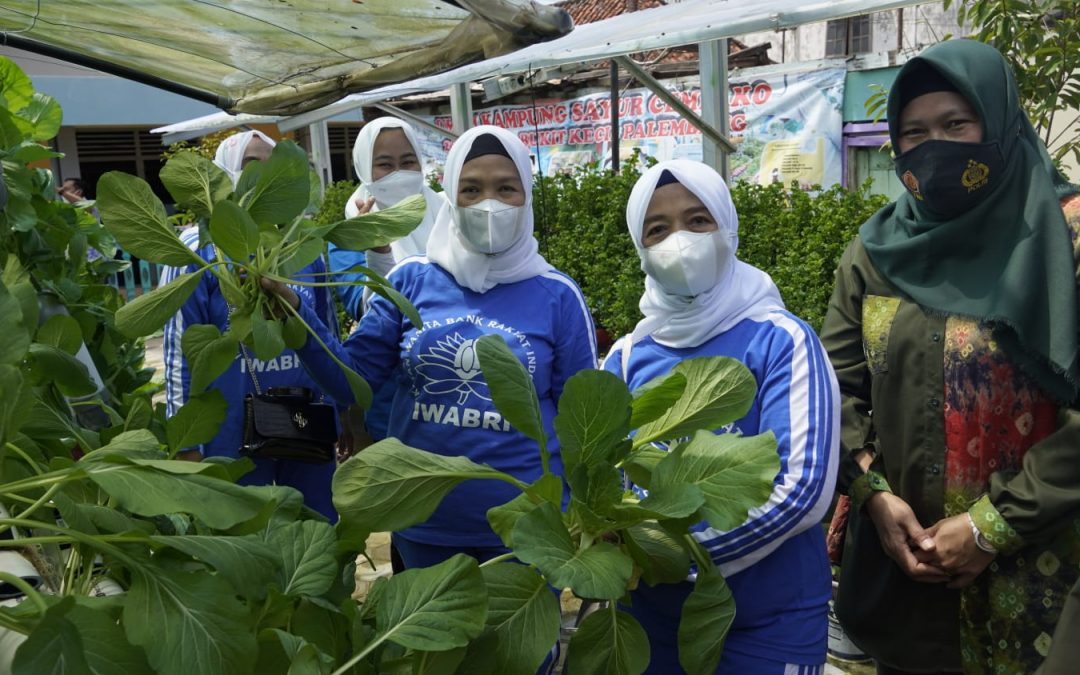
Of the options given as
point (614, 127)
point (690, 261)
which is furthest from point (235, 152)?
point (614, 127)

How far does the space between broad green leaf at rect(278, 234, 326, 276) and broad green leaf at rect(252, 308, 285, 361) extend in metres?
0.06

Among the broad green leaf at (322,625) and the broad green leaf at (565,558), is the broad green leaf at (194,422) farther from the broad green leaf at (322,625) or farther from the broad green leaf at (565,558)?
the broad green leaf at (565,558)

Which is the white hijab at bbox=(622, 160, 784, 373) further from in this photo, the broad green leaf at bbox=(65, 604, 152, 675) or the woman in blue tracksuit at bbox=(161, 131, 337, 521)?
the broad green leaf at bbox=(65, 604, 152, 675)

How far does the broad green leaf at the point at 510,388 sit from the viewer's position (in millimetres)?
1009

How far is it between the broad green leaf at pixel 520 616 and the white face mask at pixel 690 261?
1067 mm

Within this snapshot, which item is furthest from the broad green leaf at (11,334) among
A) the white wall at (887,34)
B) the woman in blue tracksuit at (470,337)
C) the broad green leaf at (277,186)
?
the white wall at (887,34)

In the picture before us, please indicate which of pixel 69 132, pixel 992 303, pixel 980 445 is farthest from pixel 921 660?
pixel 69 132

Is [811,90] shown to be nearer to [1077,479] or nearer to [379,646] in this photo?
[1077,479]

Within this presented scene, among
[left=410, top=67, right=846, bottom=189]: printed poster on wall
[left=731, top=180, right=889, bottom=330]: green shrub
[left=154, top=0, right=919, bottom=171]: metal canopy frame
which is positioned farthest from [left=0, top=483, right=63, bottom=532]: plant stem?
[left=410, top=67, right=846, bottom=189]: printed poster on wall

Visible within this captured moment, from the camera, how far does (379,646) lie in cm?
89

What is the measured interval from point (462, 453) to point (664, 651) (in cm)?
60

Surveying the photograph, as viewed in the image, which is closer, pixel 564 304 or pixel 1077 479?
pixel 1077 479

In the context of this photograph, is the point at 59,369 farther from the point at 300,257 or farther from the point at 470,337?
the point at 470,337

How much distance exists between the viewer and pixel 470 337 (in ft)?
7.09
